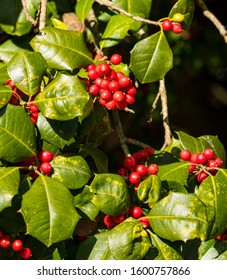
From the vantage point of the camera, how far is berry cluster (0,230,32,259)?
1.58 metres

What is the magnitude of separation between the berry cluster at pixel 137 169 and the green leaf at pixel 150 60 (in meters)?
0.21

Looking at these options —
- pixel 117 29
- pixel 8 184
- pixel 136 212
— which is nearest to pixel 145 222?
pixel 136 212

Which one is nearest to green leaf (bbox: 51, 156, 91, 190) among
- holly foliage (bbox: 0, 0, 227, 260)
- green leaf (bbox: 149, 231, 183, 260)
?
holly foliage (bbox: 0, 0, 227, 260)

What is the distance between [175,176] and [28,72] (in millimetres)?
447

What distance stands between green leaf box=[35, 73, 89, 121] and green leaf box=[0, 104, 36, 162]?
2.0 inches

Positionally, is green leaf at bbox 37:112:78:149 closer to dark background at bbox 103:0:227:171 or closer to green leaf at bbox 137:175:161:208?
green leaf at bbox 137:175:161:208

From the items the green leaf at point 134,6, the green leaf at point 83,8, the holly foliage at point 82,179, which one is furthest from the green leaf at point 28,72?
the green leaf at point 134,6

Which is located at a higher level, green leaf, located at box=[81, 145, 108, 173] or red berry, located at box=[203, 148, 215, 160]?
red berry, located at box=[203, 148, 215, 160]

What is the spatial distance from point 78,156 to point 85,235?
244 millimetres

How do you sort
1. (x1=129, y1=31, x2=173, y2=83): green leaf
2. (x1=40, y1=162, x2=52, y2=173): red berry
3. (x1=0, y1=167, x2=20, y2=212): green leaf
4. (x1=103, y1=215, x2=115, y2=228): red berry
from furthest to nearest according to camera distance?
(x1=129, y1=31, x2=173, y2=83): green leaf → (x1=103, y1=215, x2=115, y2=228): red berry → (x1=40, y1=162, x2=52, y2=173): red berry → (x1=0, y1=167, x2=20, y2=212): green leaf

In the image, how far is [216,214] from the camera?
1569mm

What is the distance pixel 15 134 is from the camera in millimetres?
1501

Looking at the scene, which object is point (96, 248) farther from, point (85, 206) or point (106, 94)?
point (106, 94)

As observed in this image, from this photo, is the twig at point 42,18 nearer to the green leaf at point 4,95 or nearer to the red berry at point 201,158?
the green leaf at point 4,95
